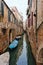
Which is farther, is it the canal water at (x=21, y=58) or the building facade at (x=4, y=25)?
the building facade at (x=4, y=25)

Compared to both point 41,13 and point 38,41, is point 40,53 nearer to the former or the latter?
point 38,41

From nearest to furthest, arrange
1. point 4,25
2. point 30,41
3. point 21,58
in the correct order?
point 21,58
point 4,25
point 30,41

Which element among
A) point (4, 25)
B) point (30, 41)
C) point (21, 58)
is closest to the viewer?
point (21, 58)

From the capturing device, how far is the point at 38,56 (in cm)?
775

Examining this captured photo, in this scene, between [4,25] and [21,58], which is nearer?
[21,58]

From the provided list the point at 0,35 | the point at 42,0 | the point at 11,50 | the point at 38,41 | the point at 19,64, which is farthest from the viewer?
the point at 11,50

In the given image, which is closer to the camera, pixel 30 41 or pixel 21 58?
pixel 21 58

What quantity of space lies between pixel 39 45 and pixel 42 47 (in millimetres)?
283

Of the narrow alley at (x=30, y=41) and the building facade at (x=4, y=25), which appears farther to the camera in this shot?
the building facade at (x=4, y=25)

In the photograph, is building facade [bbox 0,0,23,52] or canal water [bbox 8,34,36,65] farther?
building facade [bbox 0,0,23,52]

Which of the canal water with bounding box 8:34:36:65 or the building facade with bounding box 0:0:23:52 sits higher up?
the building facade with bounding box 0:0:23:52

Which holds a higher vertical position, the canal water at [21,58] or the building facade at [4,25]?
the building facade at [4,25]

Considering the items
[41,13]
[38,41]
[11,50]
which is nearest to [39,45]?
[38,41]

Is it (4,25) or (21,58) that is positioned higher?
(4,25)
